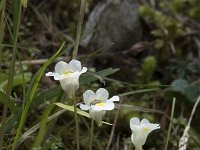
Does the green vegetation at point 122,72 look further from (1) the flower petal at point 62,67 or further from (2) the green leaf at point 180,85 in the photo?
(1) the flower petal at point 62,67

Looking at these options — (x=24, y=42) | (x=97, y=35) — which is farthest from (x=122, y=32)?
(x=24, y=42)

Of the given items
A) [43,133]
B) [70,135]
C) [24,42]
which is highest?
[24,42]

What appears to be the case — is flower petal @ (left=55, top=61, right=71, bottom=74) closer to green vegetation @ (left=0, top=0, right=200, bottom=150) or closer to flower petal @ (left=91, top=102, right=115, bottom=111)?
flower petal @ (left=91, top=102, right=115, bottom=111)

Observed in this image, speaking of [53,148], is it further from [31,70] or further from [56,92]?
[31,70]

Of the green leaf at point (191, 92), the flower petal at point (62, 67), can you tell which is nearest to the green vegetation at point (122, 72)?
the green leaf at point (191, 92)

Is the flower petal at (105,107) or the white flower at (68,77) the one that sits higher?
the white flower at (68,77)

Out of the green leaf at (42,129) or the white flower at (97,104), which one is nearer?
the white flower at (97,104)

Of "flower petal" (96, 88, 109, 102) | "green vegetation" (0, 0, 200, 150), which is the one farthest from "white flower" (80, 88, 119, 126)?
"green vegetation" (0, 0, 200, 150)
